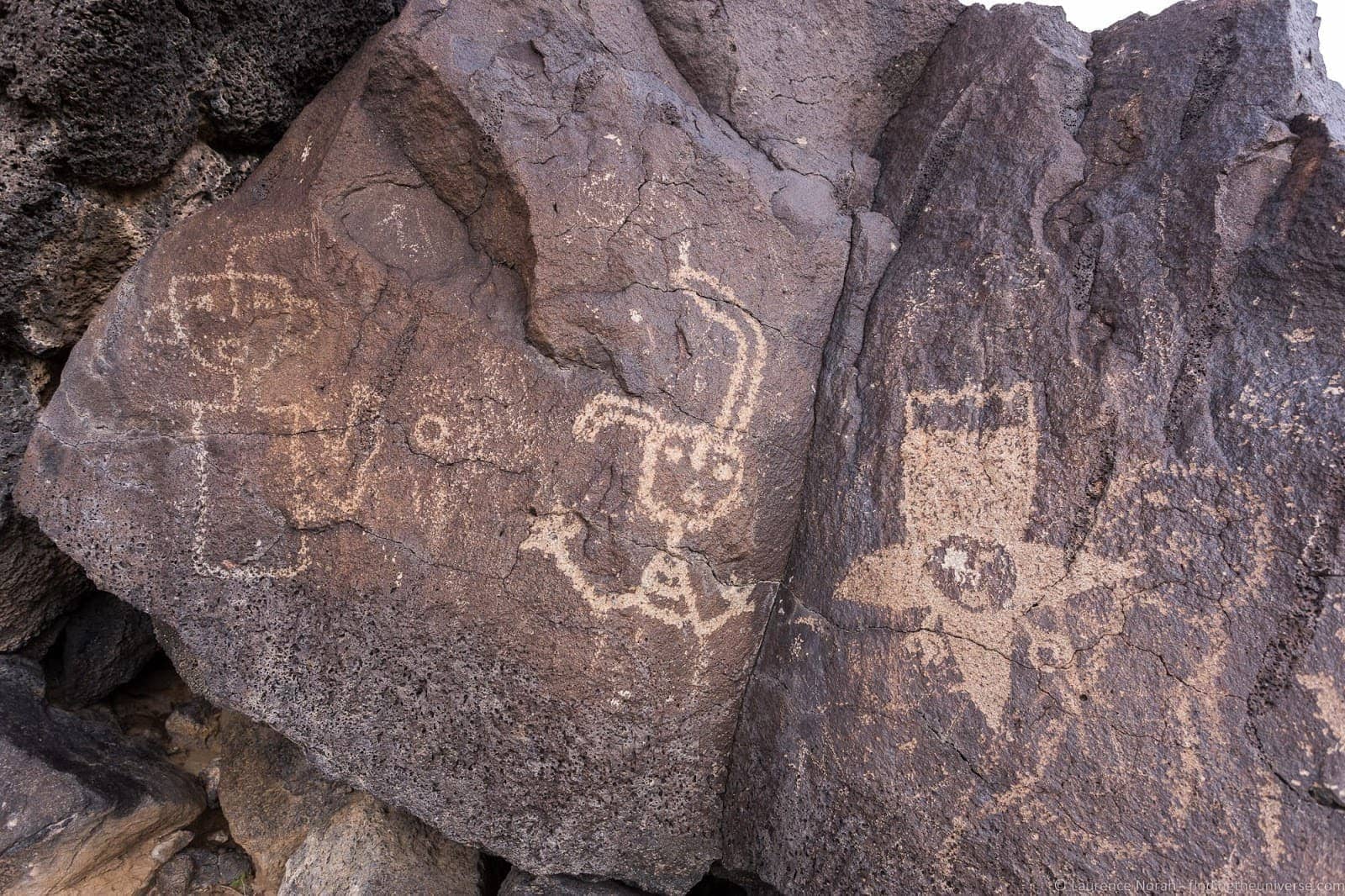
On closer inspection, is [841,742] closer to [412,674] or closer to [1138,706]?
[1138,706]

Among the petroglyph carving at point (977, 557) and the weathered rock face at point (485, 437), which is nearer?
the petroglyph carving at point (977, 557)

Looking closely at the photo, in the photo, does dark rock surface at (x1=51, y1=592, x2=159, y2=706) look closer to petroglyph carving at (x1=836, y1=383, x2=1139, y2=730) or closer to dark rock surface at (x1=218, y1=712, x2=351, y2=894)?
dark rock surface at (x1=218, y1=712, x2=351, y2=894)

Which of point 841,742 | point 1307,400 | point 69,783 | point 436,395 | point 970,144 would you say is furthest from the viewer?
point 69,783

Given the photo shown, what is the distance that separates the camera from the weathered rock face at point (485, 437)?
1.73 meters

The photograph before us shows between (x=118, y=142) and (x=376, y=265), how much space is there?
0.78m

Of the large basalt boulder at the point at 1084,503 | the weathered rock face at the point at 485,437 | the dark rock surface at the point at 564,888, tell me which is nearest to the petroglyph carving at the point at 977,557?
the large basalt boulder at the point at 1084,503

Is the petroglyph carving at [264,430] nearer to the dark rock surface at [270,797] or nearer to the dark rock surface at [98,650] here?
the dark rock surface at [270,797]

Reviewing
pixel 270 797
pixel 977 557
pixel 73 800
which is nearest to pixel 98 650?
pixel 73 800

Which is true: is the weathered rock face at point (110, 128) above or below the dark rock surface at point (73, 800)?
above

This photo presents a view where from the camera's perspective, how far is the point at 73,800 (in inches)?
85.4

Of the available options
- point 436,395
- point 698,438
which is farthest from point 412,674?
point 698,438

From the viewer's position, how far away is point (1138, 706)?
1.44m

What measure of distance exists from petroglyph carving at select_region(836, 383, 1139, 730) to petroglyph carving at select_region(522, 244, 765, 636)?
329mm

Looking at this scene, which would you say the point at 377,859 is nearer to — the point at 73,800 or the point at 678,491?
the point at 73,800
